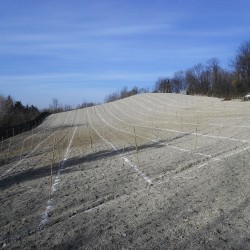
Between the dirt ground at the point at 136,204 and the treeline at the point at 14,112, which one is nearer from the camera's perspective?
the dirt ground at the point at 136,204

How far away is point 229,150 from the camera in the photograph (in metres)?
15.5

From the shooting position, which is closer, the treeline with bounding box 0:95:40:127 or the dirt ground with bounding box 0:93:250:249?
the dirt ground with bounding box 0:93:250:249

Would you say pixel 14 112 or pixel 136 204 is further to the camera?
pixel 14 112

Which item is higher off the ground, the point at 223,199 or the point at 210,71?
the point at 210,71

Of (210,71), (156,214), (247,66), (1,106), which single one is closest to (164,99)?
(247,66)

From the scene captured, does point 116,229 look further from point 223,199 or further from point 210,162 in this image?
point 210,162

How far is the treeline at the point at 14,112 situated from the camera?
8859 centimetres

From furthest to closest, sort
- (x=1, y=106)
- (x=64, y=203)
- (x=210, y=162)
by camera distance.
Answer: (x=1, y=106)
(x=210, y=162)
(x=64, y=203)

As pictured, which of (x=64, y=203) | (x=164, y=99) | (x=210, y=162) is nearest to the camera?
(x=64, y=203)

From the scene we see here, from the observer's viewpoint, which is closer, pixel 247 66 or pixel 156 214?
pixel 156 214

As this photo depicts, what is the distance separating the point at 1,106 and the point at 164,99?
1745 inches

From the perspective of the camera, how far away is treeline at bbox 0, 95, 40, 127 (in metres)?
88.6

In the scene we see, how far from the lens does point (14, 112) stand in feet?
335

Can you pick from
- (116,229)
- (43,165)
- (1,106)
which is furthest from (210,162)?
(1,106)
